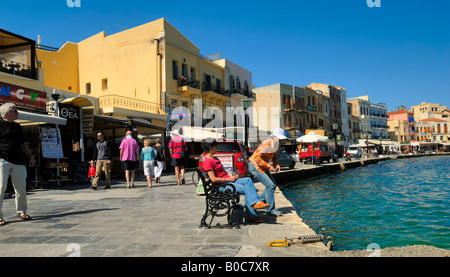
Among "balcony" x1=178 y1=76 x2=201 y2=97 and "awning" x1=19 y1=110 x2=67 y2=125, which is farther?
"balcony" x1=178 y1=76 x2=201 y2=97

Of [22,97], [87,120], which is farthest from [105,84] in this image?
[87,120]

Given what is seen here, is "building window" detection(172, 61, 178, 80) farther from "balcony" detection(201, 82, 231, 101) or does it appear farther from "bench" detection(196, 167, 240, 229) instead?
"bench" detection(196, 167, 240, 229)

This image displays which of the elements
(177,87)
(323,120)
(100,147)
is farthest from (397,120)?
(100,147)

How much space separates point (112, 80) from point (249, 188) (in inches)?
1075

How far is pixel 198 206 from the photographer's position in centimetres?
709

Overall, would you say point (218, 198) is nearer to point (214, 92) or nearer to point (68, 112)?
point (68, 112)

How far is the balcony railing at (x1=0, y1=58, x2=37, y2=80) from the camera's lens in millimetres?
17016

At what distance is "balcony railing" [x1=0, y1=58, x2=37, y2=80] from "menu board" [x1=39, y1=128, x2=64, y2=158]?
8.01 m

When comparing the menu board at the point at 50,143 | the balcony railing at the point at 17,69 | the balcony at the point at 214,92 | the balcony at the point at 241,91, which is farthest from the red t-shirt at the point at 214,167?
the balcony at the point at 241,91

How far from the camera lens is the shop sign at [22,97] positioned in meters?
12.6

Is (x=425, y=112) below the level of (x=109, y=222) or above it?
above

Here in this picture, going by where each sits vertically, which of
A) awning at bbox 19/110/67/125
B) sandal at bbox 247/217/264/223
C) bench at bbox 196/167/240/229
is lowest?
sandal at bbox 247/217/264/223

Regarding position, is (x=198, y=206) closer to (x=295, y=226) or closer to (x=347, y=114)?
(x=295, y=226)

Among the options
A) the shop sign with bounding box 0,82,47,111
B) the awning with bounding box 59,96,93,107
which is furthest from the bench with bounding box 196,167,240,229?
the shop sign with bounding box 0,82,47,111
